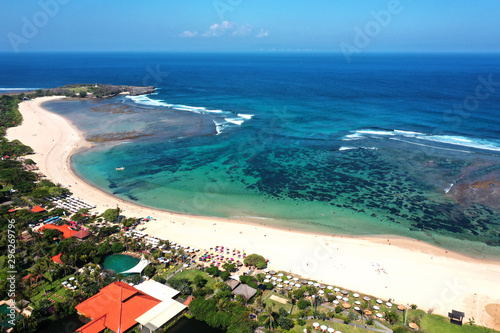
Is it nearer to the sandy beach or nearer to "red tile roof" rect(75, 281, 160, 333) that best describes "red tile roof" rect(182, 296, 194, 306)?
"red tile roof" rect(75, 281, 160, 333)

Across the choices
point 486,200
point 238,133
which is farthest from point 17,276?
point 486,200

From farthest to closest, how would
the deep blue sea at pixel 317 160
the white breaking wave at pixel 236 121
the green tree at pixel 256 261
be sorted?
the white breaking wave at pixel 236 121
the deep blue sea at pixel 317 160
the green tree at pixel 256 261

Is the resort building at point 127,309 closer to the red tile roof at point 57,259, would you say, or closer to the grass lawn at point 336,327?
the red tile roof at point 57,259

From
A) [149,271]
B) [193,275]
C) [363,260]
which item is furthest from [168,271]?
[363,260]

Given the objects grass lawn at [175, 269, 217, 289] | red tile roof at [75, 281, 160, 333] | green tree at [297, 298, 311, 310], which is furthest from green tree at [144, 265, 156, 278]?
green tree at [297, 298, 311, 310]

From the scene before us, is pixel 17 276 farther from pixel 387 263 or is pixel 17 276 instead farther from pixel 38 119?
pixel 38 119

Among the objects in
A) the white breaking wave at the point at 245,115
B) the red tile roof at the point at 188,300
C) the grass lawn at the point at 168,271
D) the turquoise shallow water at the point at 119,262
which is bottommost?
the turquoise shallow water at the point at 119,262
